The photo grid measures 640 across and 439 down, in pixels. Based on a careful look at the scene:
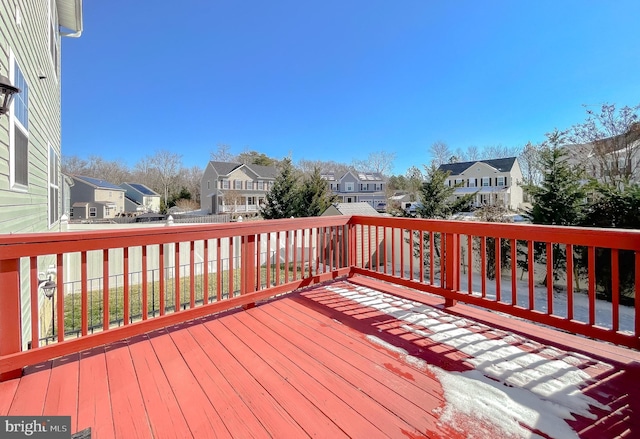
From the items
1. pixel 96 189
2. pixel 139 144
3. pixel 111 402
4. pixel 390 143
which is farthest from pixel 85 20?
pixel 390 143

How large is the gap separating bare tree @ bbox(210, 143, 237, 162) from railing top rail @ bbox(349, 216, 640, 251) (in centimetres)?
3731

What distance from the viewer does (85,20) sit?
309 inches

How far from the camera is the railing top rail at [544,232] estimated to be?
1931 mm

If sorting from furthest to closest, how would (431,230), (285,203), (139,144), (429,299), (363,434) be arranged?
1. (139,144)
2. (285,203)
3. (429,299)
4. (431,230)
5. (363,434)

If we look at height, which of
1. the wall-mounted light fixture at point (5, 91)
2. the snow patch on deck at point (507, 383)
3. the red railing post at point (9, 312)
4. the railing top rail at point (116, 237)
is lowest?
the snow patch on deck at point (507, 383)

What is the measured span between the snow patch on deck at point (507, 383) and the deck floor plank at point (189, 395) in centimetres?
116

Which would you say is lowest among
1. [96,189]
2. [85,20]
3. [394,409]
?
[394,409]

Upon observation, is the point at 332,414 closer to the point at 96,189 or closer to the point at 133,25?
the point at 133,25

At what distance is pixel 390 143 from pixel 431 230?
1615 inches

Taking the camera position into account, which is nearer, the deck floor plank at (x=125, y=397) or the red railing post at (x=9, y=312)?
the deck floor plank at (x=125, y=397)

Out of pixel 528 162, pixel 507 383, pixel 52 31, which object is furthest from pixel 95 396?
pixel 528 162

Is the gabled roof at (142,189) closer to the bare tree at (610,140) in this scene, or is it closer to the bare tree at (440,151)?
the bare tree at (440,151)

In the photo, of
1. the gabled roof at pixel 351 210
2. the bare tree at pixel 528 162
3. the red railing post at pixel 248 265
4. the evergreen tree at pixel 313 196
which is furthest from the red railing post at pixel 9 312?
the bare tree at pixel 528 162

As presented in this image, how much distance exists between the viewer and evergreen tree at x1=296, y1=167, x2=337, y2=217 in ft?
57.8
